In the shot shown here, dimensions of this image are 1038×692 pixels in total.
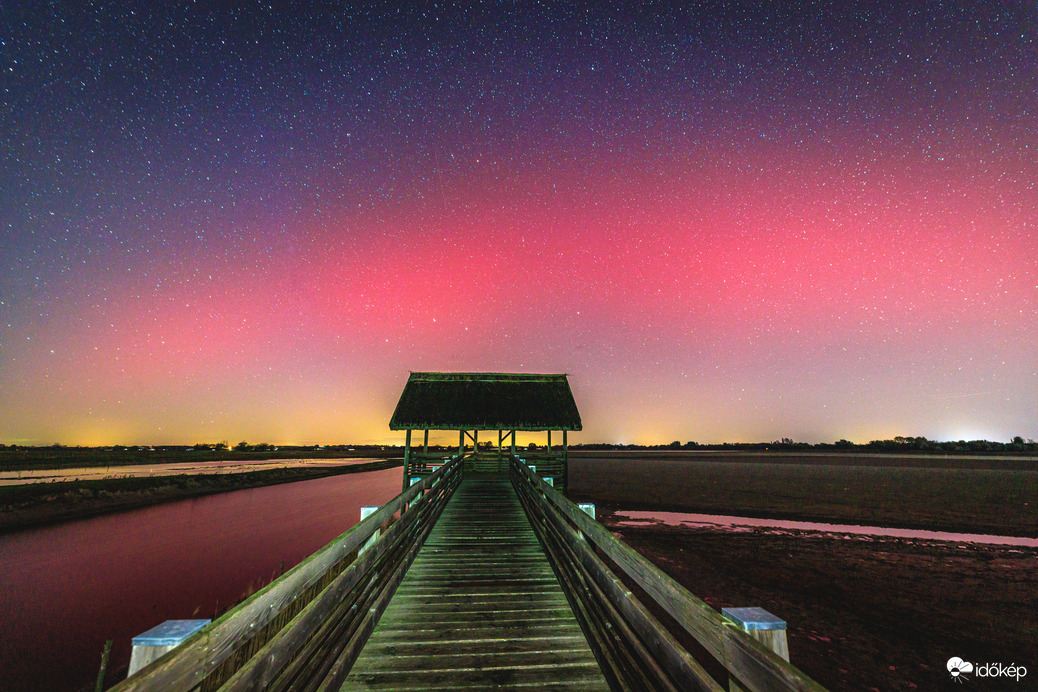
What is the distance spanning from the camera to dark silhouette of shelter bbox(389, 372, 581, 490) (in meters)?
19.7

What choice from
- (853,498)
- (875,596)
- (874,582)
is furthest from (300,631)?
(853,498)

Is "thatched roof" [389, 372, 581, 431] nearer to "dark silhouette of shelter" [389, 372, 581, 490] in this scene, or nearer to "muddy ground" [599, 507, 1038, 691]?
"dark silhouette of shelter" [389, 372, 581, 490]

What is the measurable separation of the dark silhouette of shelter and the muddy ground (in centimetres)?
666

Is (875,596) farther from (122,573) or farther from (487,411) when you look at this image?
(122,573)

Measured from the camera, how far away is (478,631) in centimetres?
423

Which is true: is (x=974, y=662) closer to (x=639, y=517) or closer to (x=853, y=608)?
(x=853, y=608)

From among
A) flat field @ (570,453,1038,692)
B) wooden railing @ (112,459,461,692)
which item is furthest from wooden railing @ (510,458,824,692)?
flat field @ (570,453,1038,692)

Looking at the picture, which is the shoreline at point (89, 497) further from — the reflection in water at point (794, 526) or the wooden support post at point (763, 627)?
the wooden support post at point (763, 627)

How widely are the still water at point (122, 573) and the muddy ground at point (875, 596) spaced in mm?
11343

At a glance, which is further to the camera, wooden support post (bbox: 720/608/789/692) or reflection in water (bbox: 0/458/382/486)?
reflection in water (bbox: 0/458/382/486)

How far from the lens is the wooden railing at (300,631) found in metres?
1.64

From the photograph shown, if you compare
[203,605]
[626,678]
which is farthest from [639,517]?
[626,678]

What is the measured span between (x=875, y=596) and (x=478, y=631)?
979cm

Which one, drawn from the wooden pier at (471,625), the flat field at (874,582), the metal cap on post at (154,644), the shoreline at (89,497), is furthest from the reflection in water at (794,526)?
the shoreline at (89,497)
